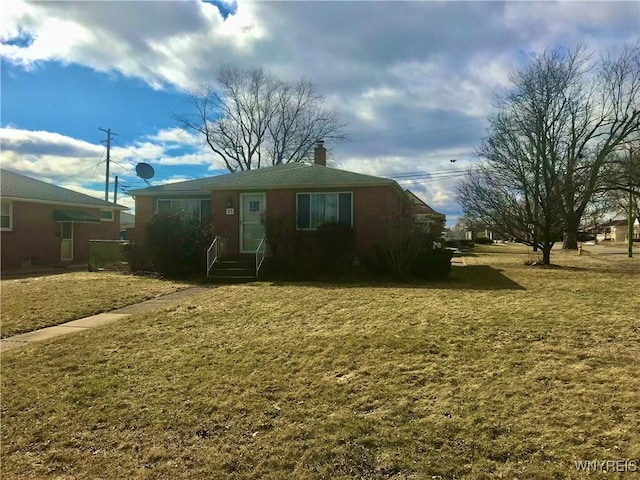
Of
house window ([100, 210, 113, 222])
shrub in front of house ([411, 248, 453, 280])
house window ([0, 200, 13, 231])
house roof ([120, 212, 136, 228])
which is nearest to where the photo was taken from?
shrub in front of house ([411, 248, 453, 280])

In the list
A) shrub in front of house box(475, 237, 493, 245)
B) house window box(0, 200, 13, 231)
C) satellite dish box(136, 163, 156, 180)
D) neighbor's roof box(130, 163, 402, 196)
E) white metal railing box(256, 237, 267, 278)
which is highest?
satellite dish box(136, 163, 156, 180)

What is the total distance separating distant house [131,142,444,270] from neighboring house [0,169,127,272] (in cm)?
607

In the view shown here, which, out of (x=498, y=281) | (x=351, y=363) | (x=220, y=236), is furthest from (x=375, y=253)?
(x=351, y=363)

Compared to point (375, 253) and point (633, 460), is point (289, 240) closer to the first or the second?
point (375, 253)

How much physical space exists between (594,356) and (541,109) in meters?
17.8

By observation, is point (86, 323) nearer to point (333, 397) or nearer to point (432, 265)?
point (333, 397)

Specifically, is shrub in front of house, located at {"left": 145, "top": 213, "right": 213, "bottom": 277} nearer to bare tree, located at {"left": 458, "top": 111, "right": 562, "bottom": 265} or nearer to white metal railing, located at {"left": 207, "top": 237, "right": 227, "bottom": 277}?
white metal railing, located at {"left": 207, "top": 237, "right": 227, "bottom": 277}

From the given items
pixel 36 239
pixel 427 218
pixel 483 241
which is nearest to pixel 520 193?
pixel 427 218

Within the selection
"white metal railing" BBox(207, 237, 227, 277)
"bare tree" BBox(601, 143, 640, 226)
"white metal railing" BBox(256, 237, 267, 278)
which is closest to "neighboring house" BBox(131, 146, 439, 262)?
"white metal railing" BBox(207, 237, 227, 277)

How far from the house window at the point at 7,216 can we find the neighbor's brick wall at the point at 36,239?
0.45 ft

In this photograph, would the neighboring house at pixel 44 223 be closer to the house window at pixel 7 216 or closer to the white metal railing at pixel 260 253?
the house window at pixel 7 216

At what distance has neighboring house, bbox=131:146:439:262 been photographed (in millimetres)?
15758

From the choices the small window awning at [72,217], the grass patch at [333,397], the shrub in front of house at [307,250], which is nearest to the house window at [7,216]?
the small window awning at [72,217]

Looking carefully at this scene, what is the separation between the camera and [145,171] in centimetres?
2242
